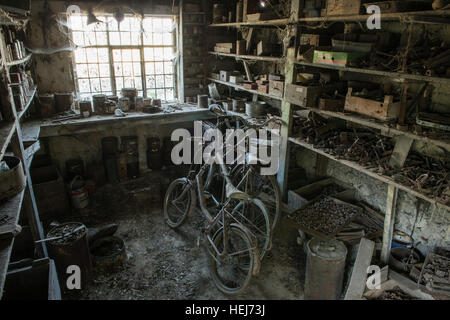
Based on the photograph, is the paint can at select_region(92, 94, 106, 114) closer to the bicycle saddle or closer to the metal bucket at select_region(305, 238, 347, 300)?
the bicycle saddle

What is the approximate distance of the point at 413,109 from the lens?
343 cm

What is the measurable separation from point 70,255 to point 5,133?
1.42 metres

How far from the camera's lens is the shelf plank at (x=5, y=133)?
219 centimetres

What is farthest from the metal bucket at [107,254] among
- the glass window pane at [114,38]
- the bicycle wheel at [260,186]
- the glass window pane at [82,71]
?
the glass window pane at [114,38]

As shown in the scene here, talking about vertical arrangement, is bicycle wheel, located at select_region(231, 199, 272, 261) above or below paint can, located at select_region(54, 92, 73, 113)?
below

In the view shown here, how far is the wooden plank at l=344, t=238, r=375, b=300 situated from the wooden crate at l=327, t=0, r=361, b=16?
94.0 inches

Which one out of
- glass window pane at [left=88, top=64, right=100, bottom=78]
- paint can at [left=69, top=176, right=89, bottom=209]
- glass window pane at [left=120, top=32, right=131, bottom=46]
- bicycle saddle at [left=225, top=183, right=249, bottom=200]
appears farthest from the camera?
glass window pane at [left=120, top=32, right=131, bottom=46]

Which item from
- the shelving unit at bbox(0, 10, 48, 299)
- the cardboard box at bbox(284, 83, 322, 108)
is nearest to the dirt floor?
the shelving unit at bbox(0, 10, 48, 299)

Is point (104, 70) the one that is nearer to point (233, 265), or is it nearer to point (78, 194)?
point (78, 194)

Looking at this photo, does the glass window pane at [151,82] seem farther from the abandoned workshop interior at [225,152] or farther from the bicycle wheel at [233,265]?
the bicycle wheel at [233,265]

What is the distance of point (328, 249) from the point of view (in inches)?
123

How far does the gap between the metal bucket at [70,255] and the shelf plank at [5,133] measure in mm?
1254

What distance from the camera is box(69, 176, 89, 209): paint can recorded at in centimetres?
472
